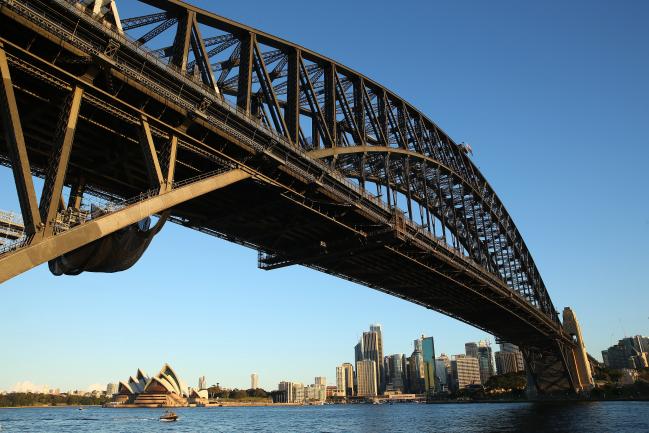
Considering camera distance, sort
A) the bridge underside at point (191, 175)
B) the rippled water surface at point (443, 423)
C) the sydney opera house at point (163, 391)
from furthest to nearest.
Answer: the sydney opera house at point (163, 391) → the rippled water surface at point (443, 423) → the bridge underside at point (191, 175)

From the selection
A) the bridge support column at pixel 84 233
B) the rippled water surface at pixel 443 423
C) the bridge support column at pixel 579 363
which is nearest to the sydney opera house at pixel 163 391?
the rippled water surface at pixel 443 423

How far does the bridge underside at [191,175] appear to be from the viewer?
19609 millimetres

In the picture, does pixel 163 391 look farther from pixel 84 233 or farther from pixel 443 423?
pixel 84 233

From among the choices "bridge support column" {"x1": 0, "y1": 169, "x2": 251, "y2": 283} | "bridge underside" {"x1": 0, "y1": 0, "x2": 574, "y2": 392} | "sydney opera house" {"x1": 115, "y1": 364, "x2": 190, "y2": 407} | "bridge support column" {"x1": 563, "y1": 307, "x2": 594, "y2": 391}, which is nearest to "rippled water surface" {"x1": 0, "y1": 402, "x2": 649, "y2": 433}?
"bridge support column" {"x1": 563, "y1": 307, "x2": 594, "y2": 391}

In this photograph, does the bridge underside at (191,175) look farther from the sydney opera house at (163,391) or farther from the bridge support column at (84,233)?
the sydney opera house at (163,391)

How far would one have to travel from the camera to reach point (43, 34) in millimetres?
19062

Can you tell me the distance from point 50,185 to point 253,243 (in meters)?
25.1

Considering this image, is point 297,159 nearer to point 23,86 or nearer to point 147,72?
point 147,72

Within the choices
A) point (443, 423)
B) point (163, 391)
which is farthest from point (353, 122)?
point (163, 391)

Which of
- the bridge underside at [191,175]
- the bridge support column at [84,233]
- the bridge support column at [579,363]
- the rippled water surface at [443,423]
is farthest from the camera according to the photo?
the bridge support column at [579,363]

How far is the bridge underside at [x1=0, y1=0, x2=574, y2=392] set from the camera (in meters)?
19.6

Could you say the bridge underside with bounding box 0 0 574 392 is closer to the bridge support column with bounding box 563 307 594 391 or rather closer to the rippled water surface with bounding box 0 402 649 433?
the rippled water surface with bounding box 0 402 649 433

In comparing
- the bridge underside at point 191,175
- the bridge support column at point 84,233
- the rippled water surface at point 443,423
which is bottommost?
the rippled water surface at point 443,423

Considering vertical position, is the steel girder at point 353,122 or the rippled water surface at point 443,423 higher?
the steel girder at point 353,122
